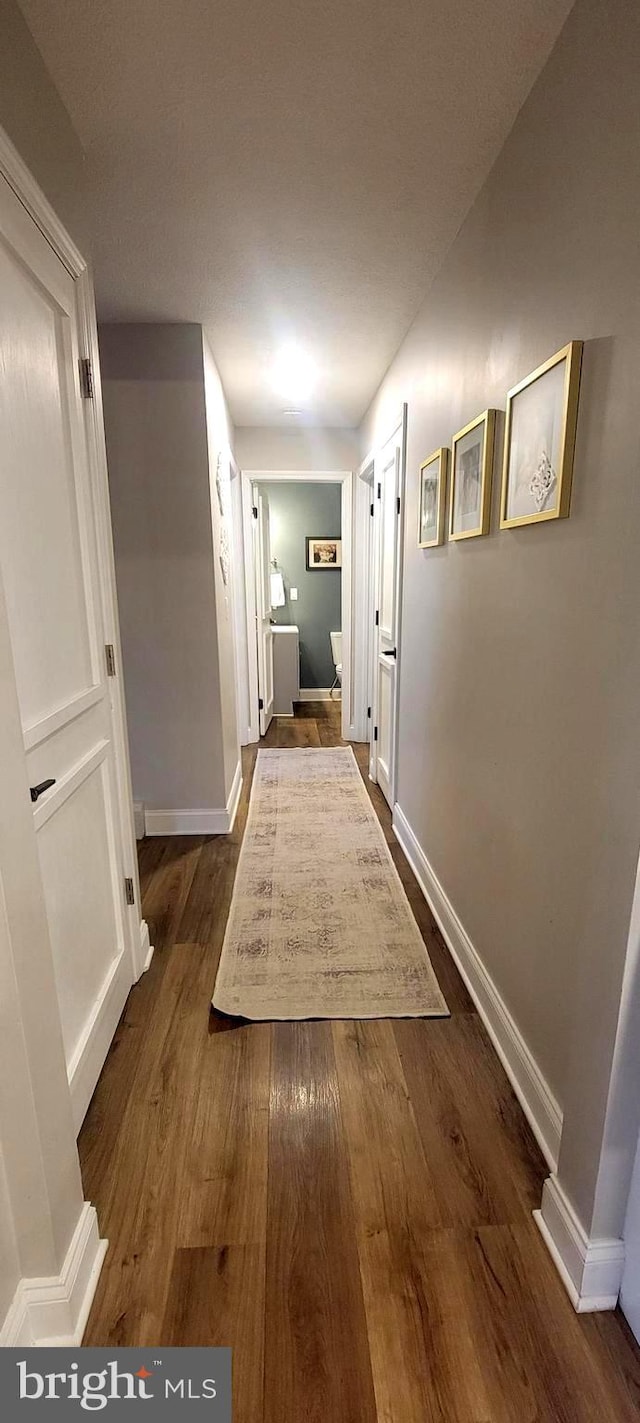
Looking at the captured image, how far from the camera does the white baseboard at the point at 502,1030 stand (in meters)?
1.30

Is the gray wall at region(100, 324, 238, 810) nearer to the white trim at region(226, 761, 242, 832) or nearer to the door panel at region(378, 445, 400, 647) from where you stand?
the white trim at region(226, 761, 242, 832)

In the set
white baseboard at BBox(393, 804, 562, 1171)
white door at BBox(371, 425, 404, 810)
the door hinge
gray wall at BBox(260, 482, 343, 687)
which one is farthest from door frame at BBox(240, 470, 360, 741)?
the door hinge

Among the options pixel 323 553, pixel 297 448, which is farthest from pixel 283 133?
pixel 323 553

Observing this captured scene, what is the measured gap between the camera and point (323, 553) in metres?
6.18

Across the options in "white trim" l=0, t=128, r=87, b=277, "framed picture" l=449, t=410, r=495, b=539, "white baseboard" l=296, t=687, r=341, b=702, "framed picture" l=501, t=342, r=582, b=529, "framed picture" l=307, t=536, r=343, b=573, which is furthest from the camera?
"white baseboard" l=296, t=687, r=341, b=702

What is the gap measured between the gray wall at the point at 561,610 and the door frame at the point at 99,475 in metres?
1.04

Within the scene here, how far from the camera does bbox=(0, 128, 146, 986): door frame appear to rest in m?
1.11

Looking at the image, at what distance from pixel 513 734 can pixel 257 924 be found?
1.25m

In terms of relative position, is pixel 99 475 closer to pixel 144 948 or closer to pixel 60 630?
pixel 60 630

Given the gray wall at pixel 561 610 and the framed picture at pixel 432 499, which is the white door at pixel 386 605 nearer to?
the framed picture at pixel 432 499

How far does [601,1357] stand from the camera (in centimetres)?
98

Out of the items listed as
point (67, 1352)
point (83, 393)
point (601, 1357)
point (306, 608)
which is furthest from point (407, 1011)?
point (306, 608)

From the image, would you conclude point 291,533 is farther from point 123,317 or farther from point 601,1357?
point 601,1357

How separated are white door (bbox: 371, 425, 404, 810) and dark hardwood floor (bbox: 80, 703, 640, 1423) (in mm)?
1724
